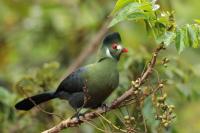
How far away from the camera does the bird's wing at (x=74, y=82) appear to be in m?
4.56

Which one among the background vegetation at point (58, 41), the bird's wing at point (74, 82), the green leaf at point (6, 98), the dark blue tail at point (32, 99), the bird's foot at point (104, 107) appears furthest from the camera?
the background vegetation at point (58, 41)

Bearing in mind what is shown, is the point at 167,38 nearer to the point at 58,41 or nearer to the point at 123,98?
the point at 123,98

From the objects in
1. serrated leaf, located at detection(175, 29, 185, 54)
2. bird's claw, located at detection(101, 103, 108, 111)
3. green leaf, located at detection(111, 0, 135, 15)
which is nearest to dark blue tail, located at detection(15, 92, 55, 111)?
bird's claw, located at detection(101, 103, 108, 111)

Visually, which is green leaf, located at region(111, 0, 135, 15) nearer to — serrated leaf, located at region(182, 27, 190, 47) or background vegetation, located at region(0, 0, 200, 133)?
serrated leaf, located at region(182, 27, 190, 47)

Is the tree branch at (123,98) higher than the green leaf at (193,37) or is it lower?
lower

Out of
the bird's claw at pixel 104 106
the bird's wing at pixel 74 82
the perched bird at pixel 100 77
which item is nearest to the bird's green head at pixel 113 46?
the perched bird at pixel 100 77

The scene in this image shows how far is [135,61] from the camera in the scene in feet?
16.6

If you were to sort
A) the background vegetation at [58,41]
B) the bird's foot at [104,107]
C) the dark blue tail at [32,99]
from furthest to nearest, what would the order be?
the background vegetation at [58,41] → the dark blue tail at [32,99] → the bird's foot at [104,107]

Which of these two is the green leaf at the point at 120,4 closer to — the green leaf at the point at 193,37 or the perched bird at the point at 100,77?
the green leaf at the point at 193,37

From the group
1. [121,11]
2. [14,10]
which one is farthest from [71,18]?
[121,11]

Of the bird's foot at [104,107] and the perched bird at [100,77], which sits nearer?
the bird's foot at [104,107]

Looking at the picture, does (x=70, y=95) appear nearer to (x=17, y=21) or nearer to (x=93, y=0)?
(x=93, y=0)

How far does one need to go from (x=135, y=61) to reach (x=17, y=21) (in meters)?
3.86

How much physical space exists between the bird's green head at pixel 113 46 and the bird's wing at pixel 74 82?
0.67 ft
